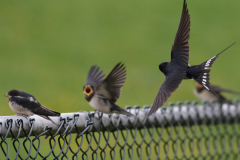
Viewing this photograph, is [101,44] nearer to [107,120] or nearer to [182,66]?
[182,66]

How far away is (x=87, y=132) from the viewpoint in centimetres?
208

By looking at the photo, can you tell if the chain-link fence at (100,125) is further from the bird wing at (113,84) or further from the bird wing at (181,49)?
the bird wing at (181,49)

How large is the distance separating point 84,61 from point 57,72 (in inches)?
24.1

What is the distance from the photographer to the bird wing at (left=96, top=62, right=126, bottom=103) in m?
2.51

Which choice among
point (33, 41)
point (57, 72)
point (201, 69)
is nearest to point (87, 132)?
point (201, 69)

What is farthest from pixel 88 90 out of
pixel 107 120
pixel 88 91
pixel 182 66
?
pixel 182 66

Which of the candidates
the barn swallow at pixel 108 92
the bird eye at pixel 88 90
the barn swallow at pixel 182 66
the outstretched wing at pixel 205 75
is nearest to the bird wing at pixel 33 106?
the barn swallow at pixel 108 92

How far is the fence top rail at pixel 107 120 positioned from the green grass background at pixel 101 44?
2.77 meters

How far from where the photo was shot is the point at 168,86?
2523 millimetres

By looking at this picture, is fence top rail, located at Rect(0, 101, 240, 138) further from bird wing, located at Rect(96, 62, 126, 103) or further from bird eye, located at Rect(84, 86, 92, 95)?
bird eye, located at Rect(84, 86, 92, 95)

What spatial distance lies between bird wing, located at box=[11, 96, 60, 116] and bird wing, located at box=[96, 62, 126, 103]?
1.94ft

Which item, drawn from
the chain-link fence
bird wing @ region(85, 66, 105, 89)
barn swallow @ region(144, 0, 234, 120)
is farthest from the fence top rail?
bird wing @ region(85, 66, 105, 89)

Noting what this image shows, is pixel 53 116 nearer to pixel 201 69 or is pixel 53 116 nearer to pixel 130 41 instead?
pixel 201 69

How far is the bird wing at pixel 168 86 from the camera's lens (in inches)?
89.2
